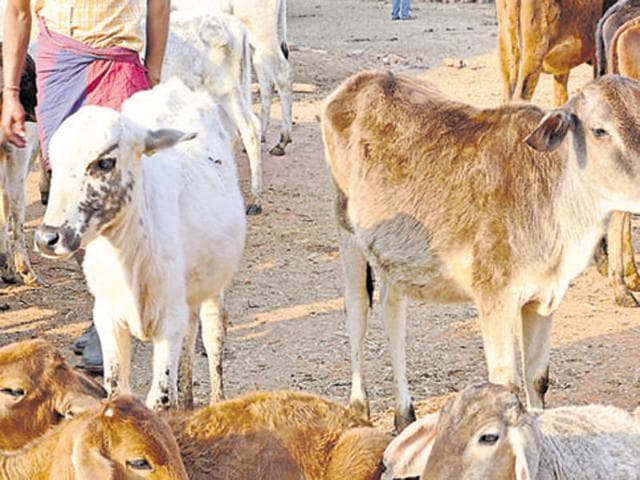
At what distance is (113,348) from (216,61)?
18.2 feet

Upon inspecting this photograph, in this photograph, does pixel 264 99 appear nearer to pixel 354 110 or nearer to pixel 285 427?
pixel 354 110

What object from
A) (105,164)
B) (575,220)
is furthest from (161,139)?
(575,220)

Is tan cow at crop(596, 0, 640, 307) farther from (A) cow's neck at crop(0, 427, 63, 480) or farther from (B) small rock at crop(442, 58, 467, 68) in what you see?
(B) small rock at crop(442, 58, 467, 68)

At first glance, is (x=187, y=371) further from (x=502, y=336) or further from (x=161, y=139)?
(x=502, y=336)

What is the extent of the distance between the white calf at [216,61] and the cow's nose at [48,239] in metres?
5.58

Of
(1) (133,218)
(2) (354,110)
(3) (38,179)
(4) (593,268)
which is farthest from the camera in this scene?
(3) (38,179)

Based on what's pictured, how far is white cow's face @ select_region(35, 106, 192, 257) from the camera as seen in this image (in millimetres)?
5453

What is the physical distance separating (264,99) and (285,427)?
927 cm

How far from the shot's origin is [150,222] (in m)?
5.99

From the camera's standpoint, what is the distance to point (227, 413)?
482 centimetres

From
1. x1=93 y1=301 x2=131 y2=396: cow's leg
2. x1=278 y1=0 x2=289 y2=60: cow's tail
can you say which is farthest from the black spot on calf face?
x1=278 y1=0 x2=289 y2=60: cow's tail

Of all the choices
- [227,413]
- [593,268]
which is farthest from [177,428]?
[593,268]

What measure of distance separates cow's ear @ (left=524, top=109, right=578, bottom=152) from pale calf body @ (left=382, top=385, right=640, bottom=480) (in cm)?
151

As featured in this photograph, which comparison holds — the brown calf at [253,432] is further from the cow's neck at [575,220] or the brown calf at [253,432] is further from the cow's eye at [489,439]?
the cow's neck at [575,220]
